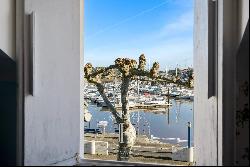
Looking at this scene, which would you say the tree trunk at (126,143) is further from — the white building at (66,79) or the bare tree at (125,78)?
the white building at (66,79)

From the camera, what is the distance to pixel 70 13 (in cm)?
497

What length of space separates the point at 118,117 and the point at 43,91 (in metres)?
5.53

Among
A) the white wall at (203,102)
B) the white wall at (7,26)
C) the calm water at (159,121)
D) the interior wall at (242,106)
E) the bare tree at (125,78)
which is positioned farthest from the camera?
the calm water at (159,121)

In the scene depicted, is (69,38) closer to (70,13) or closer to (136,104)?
(70,13)

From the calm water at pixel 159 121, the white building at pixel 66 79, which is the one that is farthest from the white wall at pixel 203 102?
the calm water at pixel 159 121

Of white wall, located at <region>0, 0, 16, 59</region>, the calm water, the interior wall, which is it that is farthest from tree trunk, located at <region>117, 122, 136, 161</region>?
the calm water

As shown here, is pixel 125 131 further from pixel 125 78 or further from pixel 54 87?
pixel 54 87

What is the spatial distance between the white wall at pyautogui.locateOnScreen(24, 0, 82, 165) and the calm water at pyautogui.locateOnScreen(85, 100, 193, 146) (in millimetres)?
17833

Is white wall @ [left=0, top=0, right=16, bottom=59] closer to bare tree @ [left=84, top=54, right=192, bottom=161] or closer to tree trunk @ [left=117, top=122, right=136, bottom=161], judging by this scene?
bare tree @ [left=84, top=54, right=192, bottom=161]

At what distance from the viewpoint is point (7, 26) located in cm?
455

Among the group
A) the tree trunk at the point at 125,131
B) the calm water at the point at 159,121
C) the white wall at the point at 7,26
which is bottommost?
the calm water at the point at 159,121

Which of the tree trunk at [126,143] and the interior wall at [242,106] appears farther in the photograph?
the tree trunk at [126,143]

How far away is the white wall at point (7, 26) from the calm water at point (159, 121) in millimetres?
18351

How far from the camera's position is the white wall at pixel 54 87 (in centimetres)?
450
